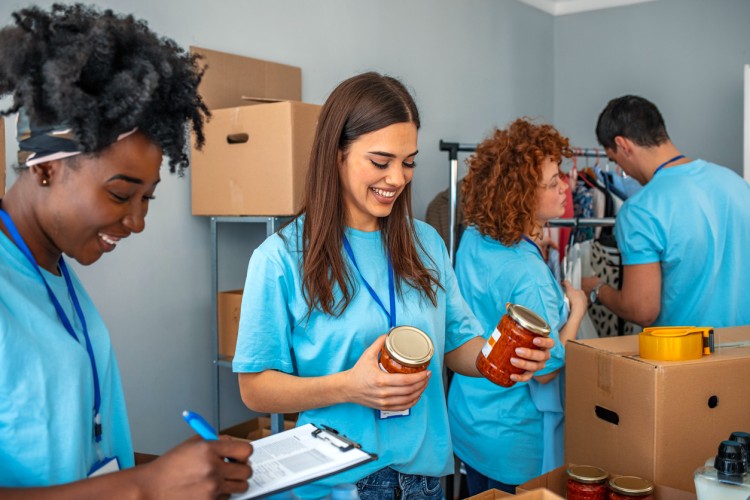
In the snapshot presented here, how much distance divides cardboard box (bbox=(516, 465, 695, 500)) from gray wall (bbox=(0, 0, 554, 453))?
1647 mm

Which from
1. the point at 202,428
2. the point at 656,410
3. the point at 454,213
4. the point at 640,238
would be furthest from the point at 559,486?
the point at 454,213

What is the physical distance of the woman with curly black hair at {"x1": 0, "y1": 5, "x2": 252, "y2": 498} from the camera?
781 millimetres

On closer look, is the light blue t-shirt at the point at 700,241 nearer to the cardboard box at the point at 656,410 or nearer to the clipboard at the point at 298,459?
the cardboard box at the point at 656,410

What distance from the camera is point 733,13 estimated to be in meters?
4.32

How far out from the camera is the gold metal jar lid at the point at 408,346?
1147 millimetres

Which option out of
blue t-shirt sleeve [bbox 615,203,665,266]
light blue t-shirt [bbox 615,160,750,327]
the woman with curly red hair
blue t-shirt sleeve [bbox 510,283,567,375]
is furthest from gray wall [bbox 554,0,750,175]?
blue t-shirt sleeve [bbox 510,283,567,375]

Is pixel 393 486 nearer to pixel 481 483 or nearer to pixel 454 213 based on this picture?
pixel 481 483

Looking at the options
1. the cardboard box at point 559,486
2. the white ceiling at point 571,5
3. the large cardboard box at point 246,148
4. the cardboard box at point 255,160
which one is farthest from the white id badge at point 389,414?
the white ceiling at point 571,5

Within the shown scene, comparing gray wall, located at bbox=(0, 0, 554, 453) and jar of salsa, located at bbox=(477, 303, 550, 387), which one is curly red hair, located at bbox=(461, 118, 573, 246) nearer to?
jar of salsa, located at bbox=(477, 303, 550, 387)

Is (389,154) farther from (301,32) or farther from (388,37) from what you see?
(388,37)

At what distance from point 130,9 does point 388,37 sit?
154 centimetres

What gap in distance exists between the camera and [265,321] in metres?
1.30

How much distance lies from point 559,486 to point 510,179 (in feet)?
3.27

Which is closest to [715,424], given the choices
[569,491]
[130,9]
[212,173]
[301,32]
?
[569,491]
